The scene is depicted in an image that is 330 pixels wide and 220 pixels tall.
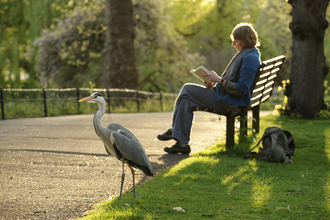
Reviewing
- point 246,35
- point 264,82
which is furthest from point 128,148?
point 264,82

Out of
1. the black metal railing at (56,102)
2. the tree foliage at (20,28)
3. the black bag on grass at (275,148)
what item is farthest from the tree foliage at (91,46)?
the black bag on grass at (275,148)

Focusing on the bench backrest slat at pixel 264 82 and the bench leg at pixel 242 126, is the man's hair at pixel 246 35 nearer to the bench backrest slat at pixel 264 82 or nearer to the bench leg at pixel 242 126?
the bench backrest slat at pixel 264 82

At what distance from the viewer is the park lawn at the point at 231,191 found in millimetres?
3297

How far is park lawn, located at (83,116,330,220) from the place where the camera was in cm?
330

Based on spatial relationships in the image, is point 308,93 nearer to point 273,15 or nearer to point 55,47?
point 55,47

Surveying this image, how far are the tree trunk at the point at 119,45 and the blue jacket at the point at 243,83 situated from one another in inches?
530

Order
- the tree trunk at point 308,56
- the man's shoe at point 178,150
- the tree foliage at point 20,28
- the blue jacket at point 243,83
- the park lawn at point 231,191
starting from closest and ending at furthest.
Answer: the park lawn at point 231,191 < the blue jacket at point 243,83 < the man's shoe at point 178,150 < the tree trunk at point 308,56 < the tree foliage at point 20,28

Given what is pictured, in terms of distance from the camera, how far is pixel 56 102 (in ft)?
47.6

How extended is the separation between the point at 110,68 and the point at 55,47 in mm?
6048

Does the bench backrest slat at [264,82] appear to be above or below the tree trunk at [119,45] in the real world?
below

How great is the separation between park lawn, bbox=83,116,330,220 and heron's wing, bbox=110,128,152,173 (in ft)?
1.20

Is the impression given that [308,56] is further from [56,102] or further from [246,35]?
[56,102]

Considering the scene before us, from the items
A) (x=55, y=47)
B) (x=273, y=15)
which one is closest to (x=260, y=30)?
(x=273, y=15)

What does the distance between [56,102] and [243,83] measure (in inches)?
421
